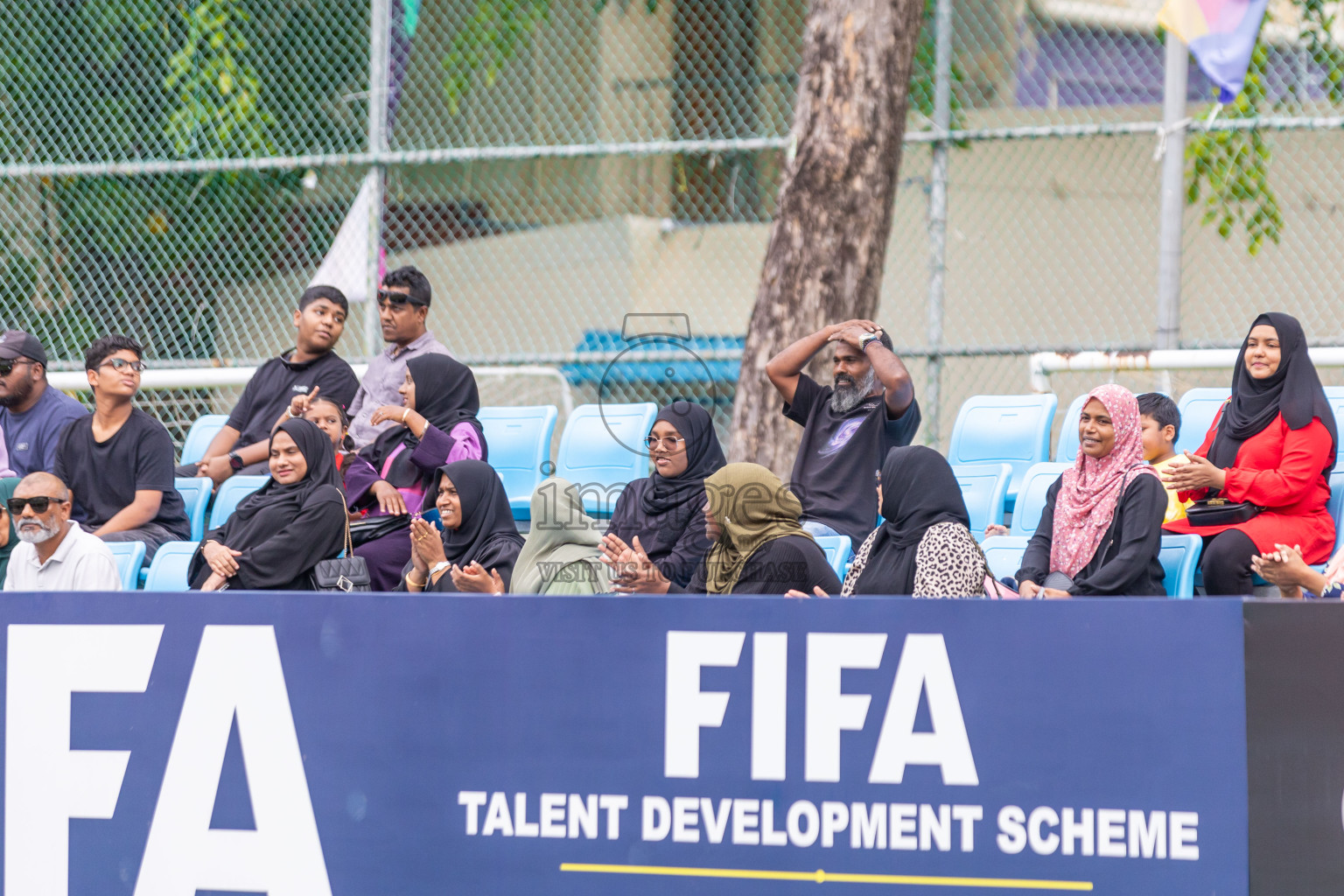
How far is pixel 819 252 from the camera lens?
6617 mm

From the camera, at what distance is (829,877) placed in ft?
10.5

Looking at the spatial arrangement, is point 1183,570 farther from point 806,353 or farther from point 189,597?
point 189,597

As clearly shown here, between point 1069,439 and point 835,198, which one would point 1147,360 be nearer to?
point 1069,439

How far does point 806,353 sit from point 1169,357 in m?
1.73

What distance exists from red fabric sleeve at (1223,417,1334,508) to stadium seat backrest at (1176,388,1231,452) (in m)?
0.67

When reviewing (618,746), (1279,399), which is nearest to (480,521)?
(618,746)

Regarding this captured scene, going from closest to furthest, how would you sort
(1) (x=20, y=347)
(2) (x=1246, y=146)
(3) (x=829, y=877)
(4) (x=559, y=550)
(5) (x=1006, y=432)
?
(3) (x=829, y=877), (4) (x=559, y=550), (5) (x=1006, y=432), (1) (x=20, y=347), (2) (x=1246, y=146)

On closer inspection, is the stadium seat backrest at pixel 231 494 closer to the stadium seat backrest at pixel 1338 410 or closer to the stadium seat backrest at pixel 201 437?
the stadium seat backrest at pixel 201 437

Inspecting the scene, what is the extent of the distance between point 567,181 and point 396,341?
4.92 meters

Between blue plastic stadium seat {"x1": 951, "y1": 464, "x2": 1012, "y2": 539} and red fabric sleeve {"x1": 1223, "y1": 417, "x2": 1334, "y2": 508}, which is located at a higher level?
blue plastic stadium seat {"x1": 951, "y1": 464, "x2": 1012, "y2": 539}

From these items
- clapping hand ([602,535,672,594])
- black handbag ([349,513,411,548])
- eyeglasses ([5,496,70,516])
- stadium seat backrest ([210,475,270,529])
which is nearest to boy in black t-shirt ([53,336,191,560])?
stadium seat backrest ([210,475,270,529])

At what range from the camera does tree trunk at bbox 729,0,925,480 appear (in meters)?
6.59

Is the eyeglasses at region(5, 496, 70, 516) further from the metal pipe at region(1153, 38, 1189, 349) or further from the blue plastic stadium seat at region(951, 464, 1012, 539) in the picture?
the metal pipe at region(1153, 38, 1189, 349)

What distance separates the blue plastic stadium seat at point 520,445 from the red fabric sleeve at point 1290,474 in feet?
8.97
